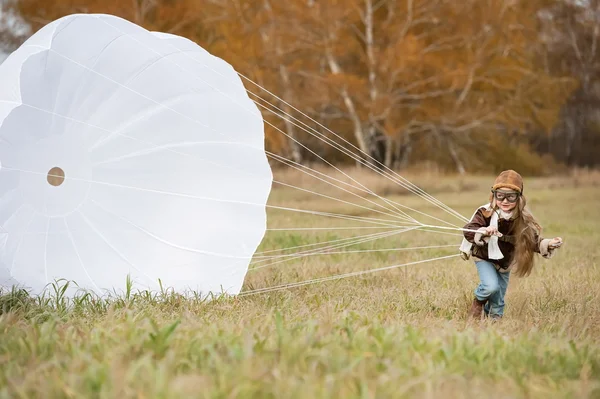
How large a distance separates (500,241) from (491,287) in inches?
10.7

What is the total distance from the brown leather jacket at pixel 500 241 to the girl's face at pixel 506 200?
78 millimetres

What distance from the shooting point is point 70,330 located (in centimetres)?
359

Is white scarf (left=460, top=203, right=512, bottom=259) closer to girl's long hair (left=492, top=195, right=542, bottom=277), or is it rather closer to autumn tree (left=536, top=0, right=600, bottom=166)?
girl's long hair (left=492, top=195, right=542, bottom=277)

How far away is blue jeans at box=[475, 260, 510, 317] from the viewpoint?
175 inches

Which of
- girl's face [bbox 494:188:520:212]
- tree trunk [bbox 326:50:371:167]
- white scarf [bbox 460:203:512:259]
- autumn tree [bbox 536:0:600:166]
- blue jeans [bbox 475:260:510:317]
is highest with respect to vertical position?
autumn tree [bbox 536:0:600:166]

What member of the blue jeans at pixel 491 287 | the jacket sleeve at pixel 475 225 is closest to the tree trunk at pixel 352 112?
the blue jeans at pixel 491 287

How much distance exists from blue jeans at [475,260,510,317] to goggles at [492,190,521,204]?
1.31 ft

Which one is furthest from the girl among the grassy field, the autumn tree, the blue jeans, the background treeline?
the autumn tree

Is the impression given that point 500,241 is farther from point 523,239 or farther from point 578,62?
point 578,62

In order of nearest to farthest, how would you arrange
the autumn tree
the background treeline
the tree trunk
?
the background treeline, the tree trunk, the autumn tree

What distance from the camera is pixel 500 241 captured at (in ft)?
14.6

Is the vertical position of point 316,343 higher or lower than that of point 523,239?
lower

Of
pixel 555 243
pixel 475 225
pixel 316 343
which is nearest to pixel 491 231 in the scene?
pixel 475 225

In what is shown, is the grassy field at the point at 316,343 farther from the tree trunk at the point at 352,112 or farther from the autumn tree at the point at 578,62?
the autumn tree at the point at 578,62
